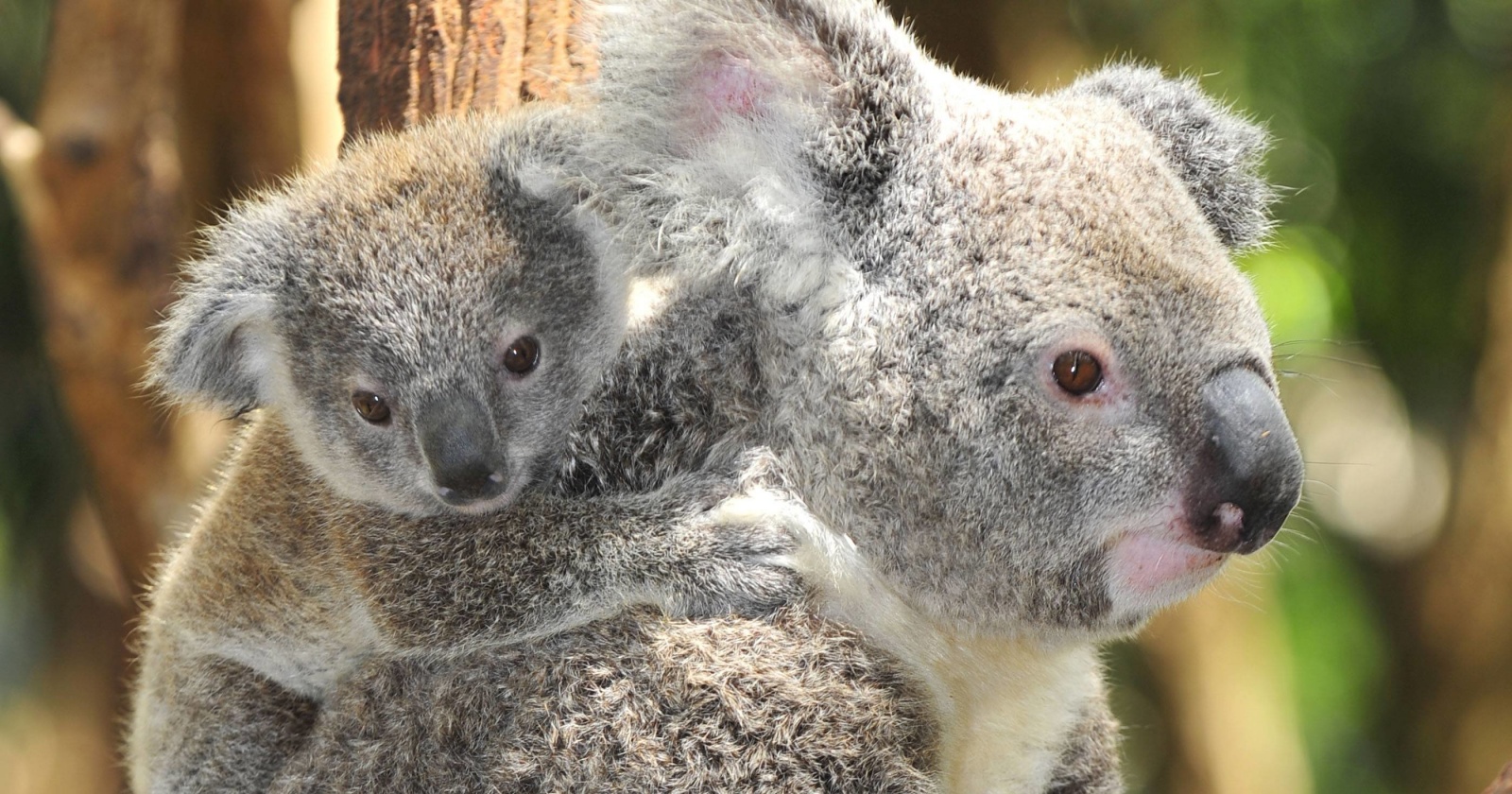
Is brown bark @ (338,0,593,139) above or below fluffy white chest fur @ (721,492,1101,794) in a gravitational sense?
above

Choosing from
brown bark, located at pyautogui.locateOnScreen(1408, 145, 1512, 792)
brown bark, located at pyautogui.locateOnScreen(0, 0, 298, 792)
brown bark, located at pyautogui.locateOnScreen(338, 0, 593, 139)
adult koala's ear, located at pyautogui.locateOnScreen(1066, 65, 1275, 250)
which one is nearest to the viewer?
adult koala's ear, located at pyautogui.locateOnScreen(1066, 65, 1275, 250)

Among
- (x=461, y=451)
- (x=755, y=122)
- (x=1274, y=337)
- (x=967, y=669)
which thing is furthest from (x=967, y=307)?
(x=1274, y=337)

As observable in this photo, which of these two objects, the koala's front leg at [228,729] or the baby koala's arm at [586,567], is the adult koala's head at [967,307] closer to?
the baby koala's arm at [586,567]

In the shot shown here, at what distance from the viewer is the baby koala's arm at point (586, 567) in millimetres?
1743

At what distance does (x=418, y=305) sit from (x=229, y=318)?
353 millimetres

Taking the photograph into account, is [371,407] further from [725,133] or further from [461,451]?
[725,133]

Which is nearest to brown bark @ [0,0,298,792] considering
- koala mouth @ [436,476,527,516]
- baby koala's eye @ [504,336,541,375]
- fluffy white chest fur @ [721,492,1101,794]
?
baby koala's eye @ [504,336,541,375]

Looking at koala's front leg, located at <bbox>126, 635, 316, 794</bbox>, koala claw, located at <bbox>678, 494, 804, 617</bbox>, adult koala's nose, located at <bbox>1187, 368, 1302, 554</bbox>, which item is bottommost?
koala's front leg, located at <bbox>126, 635, 316, 794</bbox>

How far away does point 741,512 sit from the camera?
1762 millimetres

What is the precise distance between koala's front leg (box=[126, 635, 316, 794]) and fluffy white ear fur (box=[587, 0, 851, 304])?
41.7 inches

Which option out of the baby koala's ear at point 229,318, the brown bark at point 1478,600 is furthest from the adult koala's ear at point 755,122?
the brown bark at point 1478,600

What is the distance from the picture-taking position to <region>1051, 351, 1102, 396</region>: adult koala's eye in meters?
1.64

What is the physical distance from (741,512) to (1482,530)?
493cm

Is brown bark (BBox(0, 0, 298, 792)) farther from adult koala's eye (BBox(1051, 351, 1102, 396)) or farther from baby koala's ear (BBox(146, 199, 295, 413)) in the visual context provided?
adult koala's eye (BBox(1051, 351, 1102, 396))
